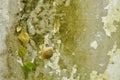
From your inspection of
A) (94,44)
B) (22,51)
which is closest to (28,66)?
(22,51)

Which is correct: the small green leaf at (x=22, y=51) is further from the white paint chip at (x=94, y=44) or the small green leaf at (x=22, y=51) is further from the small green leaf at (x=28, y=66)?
the white paint chip at (x=94, y=44)

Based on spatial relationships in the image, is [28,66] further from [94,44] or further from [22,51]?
[94,44]

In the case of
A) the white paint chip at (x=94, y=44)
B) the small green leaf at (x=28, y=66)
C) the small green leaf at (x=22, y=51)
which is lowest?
the small green leaf at (x=28, y=66)

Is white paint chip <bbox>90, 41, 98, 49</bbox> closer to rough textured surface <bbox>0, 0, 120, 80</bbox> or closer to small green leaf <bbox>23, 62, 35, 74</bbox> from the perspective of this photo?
rough textured surface <bbox>0, 0, 120, 80</bbox>

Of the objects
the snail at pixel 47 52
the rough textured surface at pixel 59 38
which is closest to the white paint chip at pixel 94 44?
the rough textured surface at pixel 59 38

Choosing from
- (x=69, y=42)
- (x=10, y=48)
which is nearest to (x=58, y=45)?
(x=69, y=42)

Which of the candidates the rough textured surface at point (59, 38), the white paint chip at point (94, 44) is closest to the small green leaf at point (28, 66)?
the rough textured surface at point (59, 38)

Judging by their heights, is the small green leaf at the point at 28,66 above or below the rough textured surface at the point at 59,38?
below

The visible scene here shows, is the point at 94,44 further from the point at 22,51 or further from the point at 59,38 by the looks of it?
the point at 22,51
